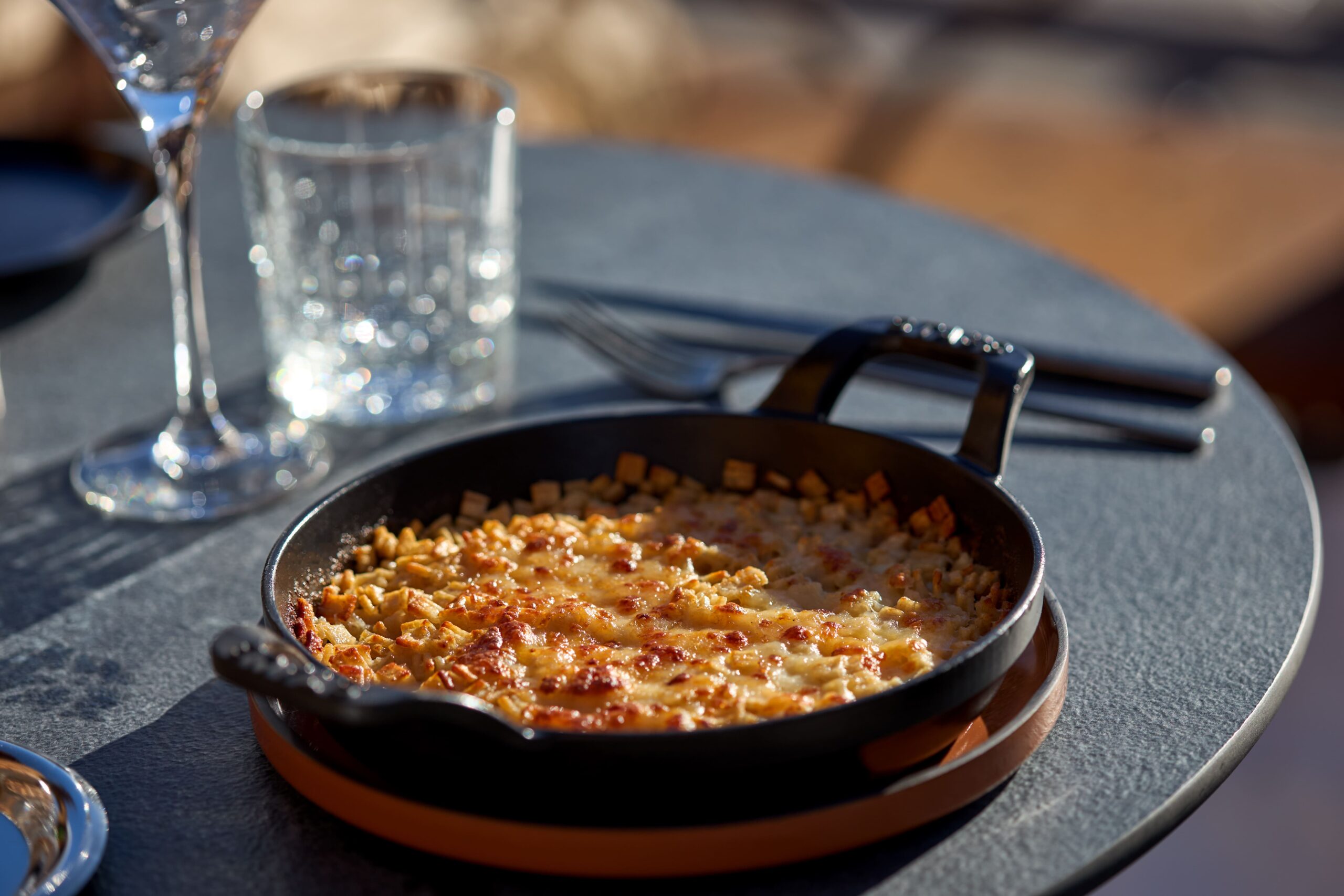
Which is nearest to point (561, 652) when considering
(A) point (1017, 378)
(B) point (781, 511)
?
(B) point (781, 511)

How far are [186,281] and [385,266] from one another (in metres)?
0.20

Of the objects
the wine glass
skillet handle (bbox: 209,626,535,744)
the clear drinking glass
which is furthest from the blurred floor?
skillet handle (bbox: 209,626,535,744)

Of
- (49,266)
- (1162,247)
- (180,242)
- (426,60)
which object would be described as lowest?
(1162,247)

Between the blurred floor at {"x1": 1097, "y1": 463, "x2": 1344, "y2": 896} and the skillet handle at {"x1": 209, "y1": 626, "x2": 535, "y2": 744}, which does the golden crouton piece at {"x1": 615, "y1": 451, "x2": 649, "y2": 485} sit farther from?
the blurred floor at {"x1": 1097, "y1": 463, "x2": 1344, "y2": 896}

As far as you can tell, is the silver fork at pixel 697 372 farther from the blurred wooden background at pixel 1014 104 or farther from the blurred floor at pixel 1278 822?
the blurred wooden background at pixel 1014 104

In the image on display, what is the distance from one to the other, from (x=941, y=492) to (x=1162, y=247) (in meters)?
2.87

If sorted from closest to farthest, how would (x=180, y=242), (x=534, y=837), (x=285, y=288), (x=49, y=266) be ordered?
(x=534, y=837), (x=180, y=242), (x=285, y=288), (x=49, y=266)

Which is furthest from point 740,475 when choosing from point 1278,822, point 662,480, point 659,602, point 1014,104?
point 1014,104

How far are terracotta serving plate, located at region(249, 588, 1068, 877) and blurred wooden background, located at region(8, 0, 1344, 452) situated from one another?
226 cm

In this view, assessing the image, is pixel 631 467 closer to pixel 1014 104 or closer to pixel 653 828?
pixel 653 828

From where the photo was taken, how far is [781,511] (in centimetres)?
89

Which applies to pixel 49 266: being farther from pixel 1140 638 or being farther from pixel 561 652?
pixel 1140 638

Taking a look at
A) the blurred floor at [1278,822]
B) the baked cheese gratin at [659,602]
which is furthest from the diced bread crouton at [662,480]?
the blurred floor at [1278,822]

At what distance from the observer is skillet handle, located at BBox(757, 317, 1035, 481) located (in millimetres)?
843
